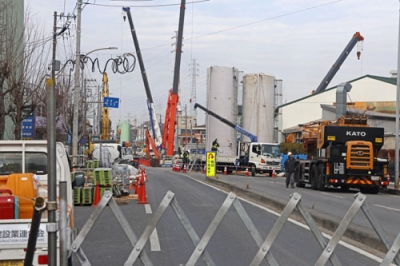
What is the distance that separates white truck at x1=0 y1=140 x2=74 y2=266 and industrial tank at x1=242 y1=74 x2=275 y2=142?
6799 centimetres

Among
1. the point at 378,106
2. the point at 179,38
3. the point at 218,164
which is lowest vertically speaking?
the point at 218,164

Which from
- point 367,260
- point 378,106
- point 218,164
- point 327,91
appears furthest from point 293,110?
point 367,260

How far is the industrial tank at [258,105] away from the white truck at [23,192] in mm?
67994

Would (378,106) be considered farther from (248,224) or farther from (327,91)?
(248,224)

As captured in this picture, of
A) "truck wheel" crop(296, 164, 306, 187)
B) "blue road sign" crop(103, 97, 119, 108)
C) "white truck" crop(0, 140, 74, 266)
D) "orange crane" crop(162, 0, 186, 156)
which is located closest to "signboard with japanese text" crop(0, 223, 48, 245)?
"white truck" crop(0, 140, 74, 266)

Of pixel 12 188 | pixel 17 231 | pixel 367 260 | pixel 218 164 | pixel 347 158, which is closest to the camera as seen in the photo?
pixel 17 231

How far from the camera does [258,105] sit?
7725 centimetres

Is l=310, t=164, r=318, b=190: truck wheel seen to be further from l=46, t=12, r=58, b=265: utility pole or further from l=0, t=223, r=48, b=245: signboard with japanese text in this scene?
l=46, t=12, r=58, b=265: utility pole

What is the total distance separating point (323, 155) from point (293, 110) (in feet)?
192

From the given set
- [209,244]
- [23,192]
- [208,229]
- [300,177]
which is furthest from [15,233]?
[300,177]

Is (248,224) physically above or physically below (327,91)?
below

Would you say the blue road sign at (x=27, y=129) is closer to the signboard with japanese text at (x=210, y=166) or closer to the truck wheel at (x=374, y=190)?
the signboard with japanese text at (x=210, y=166)

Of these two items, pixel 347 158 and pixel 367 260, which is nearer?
pixel 367 260

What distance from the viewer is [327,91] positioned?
82.6 metres
